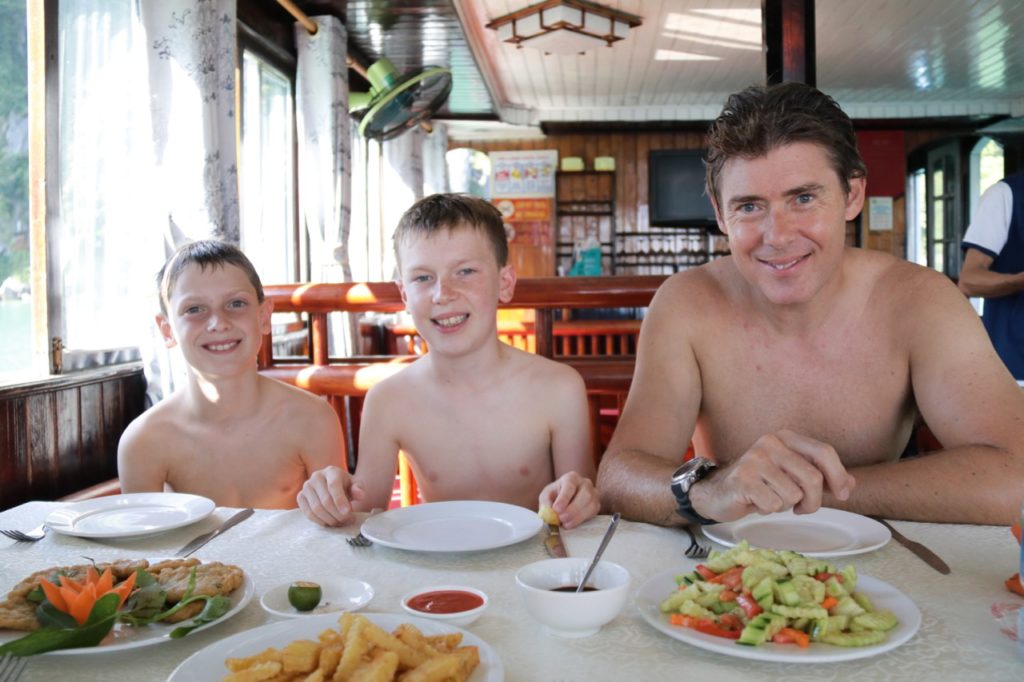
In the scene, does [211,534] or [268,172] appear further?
[268,172]

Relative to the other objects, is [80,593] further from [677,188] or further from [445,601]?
[677,188]

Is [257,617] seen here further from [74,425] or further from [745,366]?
[74,425]

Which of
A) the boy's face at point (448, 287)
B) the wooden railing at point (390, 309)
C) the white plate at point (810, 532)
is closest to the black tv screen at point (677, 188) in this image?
the wooden railing at point (390, 309)

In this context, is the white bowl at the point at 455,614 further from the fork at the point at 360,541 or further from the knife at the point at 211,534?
the knife at the point at 211,534

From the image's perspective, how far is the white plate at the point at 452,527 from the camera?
1267 mm

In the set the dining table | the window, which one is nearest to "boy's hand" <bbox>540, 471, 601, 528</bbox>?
the dining table

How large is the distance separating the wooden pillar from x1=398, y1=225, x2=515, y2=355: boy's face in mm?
2219

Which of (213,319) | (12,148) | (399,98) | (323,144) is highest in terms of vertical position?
(399,98)

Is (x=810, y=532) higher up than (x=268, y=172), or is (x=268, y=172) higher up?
(x=268, y=172)

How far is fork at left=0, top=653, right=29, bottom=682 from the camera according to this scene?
2.89 ft

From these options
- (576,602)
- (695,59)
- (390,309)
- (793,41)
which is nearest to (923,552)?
(576,602)

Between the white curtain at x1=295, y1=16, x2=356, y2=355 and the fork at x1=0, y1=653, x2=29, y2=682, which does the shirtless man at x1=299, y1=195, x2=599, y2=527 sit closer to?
the fork at x1=0, y1=653, x2=29, y2=682

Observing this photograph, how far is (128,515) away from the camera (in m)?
1.54

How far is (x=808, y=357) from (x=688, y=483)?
68cm
